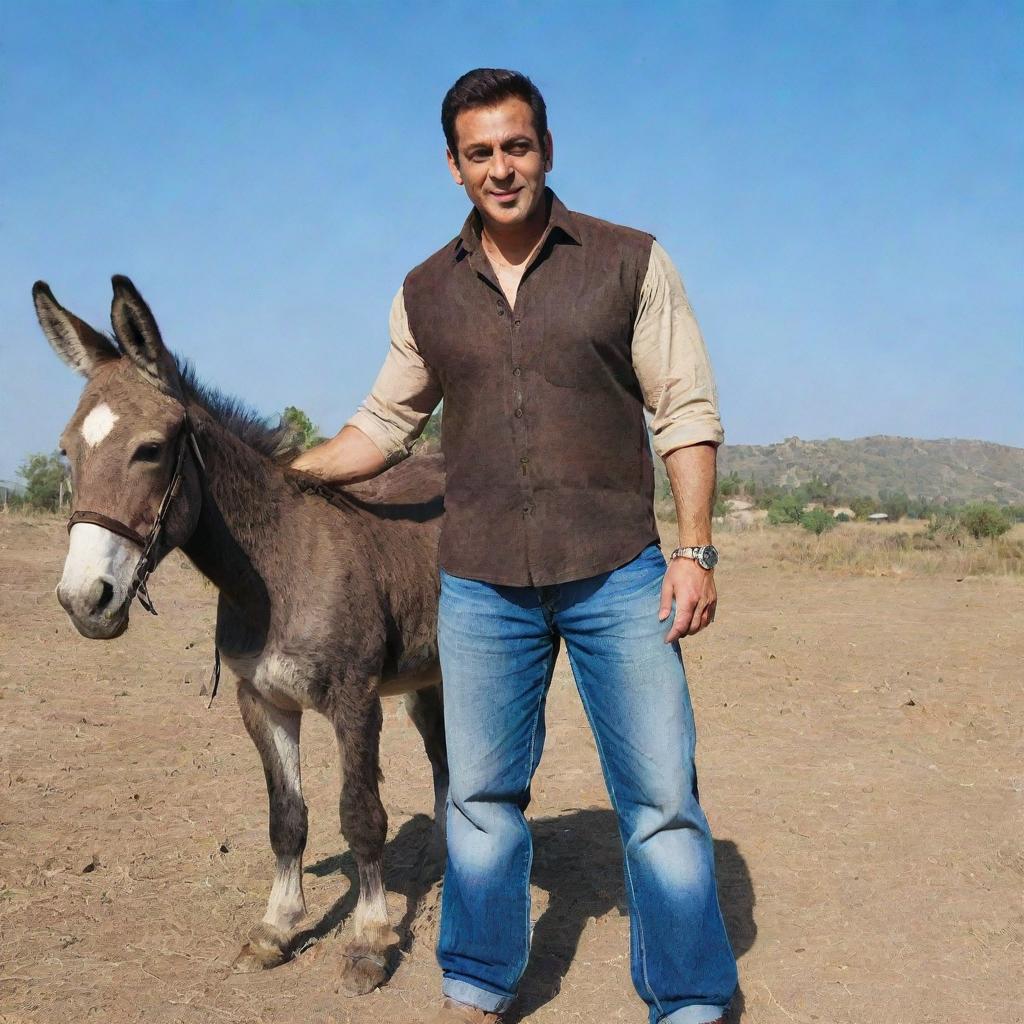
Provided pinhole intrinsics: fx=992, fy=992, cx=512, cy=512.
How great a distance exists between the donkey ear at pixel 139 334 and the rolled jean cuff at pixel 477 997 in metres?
2.33

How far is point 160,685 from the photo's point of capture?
8945 mm

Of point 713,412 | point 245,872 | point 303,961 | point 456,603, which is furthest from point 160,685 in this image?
point 713,412

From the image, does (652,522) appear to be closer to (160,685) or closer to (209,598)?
(160,685)

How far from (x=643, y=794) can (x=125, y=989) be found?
2266 millimetres

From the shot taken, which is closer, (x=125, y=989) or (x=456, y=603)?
(x=456, y=603)

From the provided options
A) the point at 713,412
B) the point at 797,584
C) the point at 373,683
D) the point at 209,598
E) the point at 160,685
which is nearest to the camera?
the point at 713,412

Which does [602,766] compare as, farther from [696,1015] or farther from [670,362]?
[670,362]

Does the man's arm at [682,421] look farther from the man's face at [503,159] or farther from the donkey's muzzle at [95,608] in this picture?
the donkey's muzzle at [95,608]

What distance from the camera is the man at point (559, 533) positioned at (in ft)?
10.1

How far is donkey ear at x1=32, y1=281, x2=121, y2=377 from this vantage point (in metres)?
3.57

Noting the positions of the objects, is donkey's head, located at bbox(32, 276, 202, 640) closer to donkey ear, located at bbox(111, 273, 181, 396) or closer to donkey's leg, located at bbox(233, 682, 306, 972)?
donkey ear, located at bbox(111, 273, 181, 396)

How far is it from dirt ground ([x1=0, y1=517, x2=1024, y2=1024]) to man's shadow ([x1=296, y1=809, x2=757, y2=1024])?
0.7 inches

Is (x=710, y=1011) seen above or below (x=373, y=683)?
below

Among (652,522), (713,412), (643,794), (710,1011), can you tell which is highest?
(713,412)
